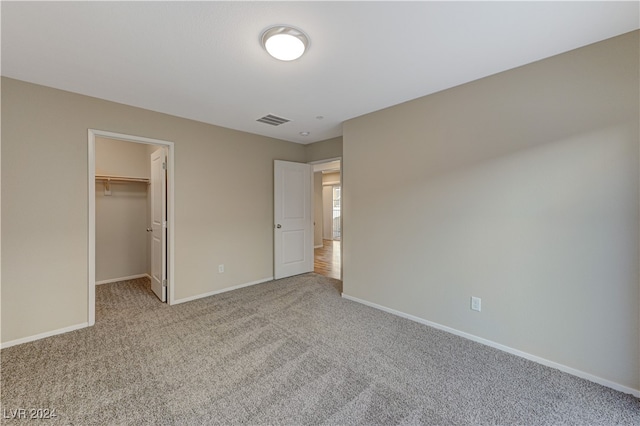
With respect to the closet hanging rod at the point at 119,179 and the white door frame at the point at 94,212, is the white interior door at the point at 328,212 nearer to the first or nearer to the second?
the closet hanging rod at the point at 119,179

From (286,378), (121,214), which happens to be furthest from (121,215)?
(286,378)

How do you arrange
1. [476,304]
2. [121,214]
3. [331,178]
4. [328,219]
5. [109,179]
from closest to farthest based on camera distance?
1. [476,304]
2. [109,179]
3. [121,214]
4. [331,178]
5. [328,219]

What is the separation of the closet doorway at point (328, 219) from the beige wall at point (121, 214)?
3.16m

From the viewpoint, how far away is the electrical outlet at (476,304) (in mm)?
2434

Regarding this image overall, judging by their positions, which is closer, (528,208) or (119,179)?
(528,208)

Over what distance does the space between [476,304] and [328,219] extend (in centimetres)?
761

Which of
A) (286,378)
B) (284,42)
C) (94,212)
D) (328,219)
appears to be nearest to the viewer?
(284,42)

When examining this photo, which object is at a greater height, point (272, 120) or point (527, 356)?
point (272, 120)

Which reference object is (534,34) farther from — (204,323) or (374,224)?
(204,323)

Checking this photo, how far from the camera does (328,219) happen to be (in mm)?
9953

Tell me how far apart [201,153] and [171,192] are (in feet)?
2.23

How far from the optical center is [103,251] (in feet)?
14.2

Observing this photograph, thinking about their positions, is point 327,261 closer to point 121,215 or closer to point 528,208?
point 121,215

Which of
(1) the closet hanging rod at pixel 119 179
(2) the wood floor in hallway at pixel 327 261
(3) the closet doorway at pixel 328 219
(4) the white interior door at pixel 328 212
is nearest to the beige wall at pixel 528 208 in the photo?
(3) the closet doorway at pixel 328 219
